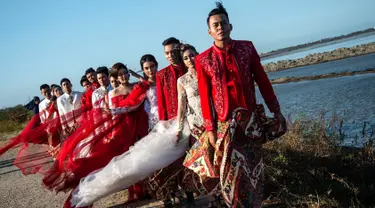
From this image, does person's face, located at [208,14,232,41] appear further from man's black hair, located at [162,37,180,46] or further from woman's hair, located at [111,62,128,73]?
woman's hair, located at [111,62,128,73]

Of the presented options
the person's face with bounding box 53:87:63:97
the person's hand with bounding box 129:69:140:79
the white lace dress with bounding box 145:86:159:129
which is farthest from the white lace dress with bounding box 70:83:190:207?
the person's face with bounding box 53:87:63:97

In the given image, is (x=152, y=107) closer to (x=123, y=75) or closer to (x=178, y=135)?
(x=123, y=75)

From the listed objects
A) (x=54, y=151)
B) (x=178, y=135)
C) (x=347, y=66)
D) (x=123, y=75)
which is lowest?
(x=347, y=66)

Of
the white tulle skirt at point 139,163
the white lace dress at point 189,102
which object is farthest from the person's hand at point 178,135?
the white lace dress at point 189,102

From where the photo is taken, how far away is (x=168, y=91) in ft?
17.2

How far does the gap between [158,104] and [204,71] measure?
141 cm

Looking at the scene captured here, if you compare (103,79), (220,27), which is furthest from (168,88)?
(103,79)

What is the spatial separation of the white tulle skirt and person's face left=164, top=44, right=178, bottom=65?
728mm

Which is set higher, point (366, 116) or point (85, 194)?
point (85, 194)

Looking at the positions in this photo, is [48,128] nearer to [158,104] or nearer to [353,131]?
[158,104]

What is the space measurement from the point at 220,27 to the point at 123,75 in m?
2.31

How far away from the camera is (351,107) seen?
38.7 feet

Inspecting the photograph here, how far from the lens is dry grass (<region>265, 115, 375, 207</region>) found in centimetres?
491

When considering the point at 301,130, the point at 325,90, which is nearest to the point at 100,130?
the point at 301,130
